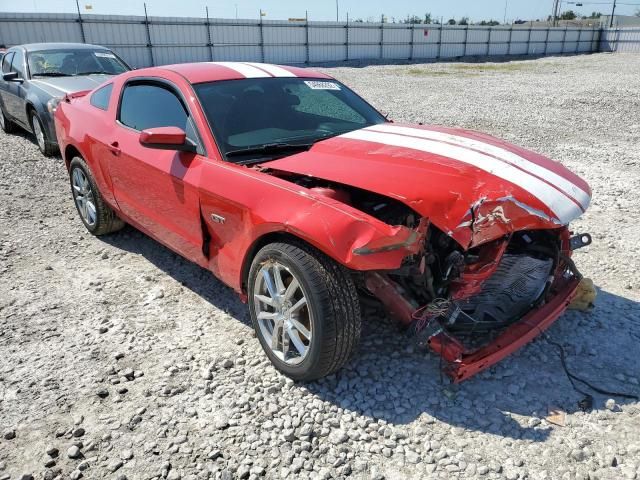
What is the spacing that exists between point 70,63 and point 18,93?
91cm

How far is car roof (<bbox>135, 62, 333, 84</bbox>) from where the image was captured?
355 cm

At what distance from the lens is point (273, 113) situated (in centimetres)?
348

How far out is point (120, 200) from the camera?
13.3 ft

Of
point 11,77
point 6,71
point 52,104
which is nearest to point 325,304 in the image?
point 52,104

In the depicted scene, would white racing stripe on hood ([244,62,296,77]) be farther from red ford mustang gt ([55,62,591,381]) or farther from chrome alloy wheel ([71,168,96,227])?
chrome alloy wheel ([71,168,96,227])

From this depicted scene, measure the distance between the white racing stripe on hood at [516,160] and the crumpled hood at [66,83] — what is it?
5.47 m

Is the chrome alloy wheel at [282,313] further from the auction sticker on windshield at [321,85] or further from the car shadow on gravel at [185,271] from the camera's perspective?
the auction sticker on windshield at [321,85]

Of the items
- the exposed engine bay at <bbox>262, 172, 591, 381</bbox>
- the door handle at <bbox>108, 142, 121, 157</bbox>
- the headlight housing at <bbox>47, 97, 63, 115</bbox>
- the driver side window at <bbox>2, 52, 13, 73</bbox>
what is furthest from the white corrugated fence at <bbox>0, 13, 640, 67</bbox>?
the exposed engine bay at <bbox>262, 172, 591, 381</bbox>

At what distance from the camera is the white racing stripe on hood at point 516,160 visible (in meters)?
2.72

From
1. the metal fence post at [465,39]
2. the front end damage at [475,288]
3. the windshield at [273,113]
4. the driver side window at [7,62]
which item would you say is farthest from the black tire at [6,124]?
the metal fence post at [465,39]

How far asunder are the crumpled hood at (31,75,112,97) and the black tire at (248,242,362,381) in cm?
577

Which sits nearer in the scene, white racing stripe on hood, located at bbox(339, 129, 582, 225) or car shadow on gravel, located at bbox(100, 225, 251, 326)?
white racing stripe on hood, located at bbox(339, 129, 582, 225)

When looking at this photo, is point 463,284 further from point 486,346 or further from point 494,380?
point 494,380

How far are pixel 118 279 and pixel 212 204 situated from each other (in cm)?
151
